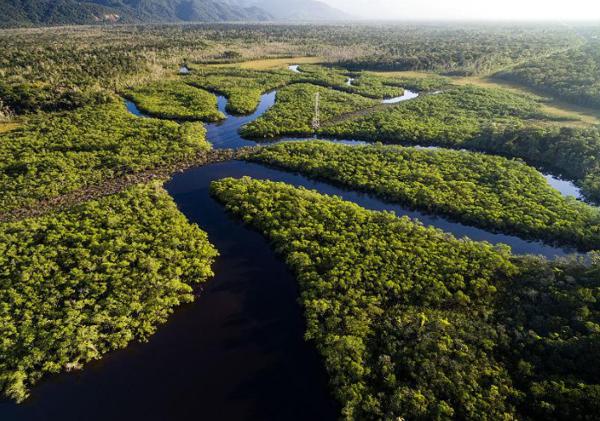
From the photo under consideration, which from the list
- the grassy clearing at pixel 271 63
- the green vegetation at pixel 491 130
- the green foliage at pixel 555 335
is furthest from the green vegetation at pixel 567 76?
the grassy clearing at pixel 271 63

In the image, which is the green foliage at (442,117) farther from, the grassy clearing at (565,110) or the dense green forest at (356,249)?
the grassy clearing at (565,110)

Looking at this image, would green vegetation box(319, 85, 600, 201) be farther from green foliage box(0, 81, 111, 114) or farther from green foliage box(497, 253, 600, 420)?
green foliage box(0, 81, 111, 114)

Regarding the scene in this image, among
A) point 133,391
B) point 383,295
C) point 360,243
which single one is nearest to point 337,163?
point 360,243

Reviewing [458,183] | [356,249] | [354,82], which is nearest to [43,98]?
[356,249]

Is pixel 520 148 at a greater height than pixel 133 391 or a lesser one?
greater

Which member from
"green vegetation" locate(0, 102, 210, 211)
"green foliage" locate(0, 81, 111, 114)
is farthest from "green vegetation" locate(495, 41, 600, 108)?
"green foliage" locate(0, 81, 111, 114)

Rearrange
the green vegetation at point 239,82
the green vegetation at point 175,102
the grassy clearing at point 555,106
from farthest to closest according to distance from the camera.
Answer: the green vegetation at point 239,82, the green vegetation at point 175,102, the grassy clearing at point 555,106

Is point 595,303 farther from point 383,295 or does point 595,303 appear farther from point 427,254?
point 383,295
